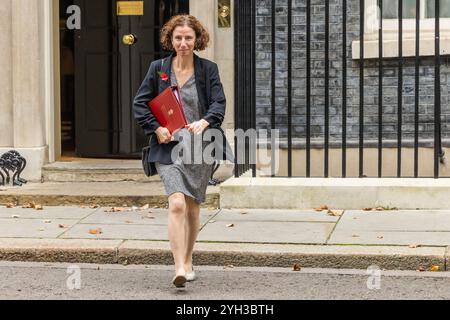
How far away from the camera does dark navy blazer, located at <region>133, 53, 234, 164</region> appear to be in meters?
6.95

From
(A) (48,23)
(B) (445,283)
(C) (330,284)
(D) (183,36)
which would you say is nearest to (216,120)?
(D) (183,36)

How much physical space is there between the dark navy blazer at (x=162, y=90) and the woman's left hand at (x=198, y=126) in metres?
0.05

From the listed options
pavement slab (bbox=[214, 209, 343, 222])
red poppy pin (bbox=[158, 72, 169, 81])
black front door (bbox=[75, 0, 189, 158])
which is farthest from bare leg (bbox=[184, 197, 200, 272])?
black front door (bbox=[75, 0, 189, 158])

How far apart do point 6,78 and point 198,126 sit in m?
4.36

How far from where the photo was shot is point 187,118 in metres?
7.01

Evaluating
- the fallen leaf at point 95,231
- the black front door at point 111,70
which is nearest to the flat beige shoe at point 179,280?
the fallen leaf at point 95,231

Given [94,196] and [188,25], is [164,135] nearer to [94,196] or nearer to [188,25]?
[188,25]

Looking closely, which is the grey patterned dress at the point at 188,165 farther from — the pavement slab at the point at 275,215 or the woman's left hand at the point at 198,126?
the pavement slab at the point at 275,215

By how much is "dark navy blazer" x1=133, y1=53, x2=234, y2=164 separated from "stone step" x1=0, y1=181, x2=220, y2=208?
2808 millimetres

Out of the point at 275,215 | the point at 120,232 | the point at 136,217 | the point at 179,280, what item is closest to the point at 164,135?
the point at 179,280

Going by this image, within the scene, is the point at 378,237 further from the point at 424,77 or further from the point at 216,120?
the point at 424,77

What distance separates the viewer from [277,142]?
35.1 ft

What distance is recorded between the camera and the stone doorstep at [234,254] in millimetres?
7699
